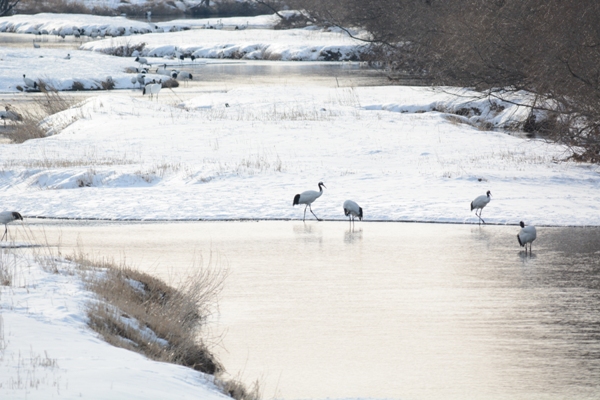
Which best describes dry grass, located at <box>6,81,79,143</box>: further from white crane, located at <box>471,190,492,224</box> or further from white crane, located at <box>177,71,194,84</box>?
white crane, located at <box>471,190,492,224</box>

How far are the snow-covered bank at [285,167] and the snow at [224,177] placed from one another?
0.17 ft

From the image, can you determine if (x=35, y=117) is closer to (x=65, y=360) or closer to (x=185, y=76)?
(x=185, y=76)

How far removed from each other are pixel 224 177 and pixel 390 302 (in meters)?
10.5

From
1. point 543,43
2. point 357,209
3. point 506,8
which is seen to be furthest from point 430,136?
point 357,209

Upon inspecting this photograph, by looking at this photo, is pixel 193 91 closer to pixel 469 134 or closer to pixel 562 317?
pixel 469 134

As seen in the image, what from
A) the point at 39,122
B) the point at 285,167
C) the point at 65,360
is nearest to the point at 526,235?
the point at 285,167

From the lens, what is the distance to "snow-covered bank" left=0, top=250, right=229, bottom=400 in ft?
21.4

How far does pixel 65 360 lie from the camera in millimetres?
7363

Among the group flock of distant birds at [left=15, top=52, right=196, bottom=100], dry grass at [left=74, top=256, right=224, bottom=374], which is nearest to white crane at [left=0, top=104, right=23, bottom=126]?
flock of distant birds at [left=15, top=52, right=196, bottom=100]

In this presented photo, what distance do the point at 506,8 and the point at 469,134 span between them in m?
4.31

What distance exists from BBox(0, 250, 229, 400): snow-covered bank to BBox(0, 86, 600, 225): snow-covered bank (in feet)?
31.6

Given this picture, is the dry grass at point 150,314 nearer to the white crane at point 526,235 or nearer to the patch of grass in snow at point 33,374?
the patch of grass in snow at point 33,374

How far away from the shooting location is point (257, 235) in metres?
17.2

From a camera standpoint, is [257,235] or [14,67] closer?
[257,235]
